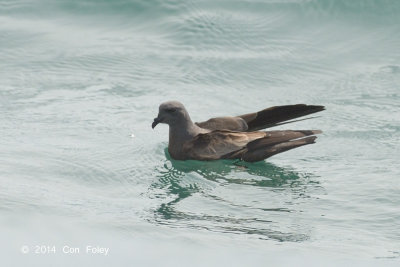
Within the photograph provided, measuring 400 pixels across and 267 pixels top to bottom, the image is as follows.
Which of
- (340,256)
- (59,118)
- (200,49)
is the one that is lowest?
(340,256)

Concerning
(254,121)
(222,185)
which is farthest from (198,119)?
(222,185)

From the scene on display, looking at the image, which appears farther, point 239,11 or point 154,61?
point 239,11

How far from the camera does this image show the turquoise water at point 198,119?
8285mm

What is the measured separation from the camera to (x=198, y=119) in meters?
11.8

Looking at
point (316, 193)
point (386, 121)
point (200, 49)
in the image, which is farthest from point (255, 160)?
point (200, 49)

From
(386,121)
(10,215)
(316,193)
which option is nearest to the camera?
(10,215)

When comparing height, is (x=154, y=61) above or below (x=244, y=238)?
above

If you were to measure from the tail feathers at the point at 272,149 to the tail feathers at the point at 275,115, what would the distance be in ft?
0.89

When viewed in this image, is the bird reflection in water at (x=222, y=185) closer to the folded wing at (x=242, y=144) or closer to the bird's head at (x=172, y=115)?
the folded wing at (x=242, y=144)

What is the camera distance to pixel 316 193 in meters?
9.40

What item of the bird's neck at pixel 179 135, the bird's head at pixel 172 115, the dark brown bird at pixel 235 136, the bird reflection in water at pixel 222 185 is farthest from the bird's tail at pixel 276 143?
the bird's head at pixel 172 115

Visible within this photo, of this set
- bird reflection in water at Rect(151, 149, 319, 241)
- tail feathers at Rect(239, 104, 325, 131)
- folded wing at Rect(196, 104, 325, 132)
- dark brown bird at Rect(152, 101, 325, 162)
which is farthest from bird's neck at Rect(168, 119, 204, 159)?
tail feathers at Rect(239, 104, 325, 131)

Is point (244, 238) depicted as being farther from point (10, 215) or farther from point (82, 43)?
point (82, 43)

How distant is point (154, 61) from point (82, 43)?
1082mm
